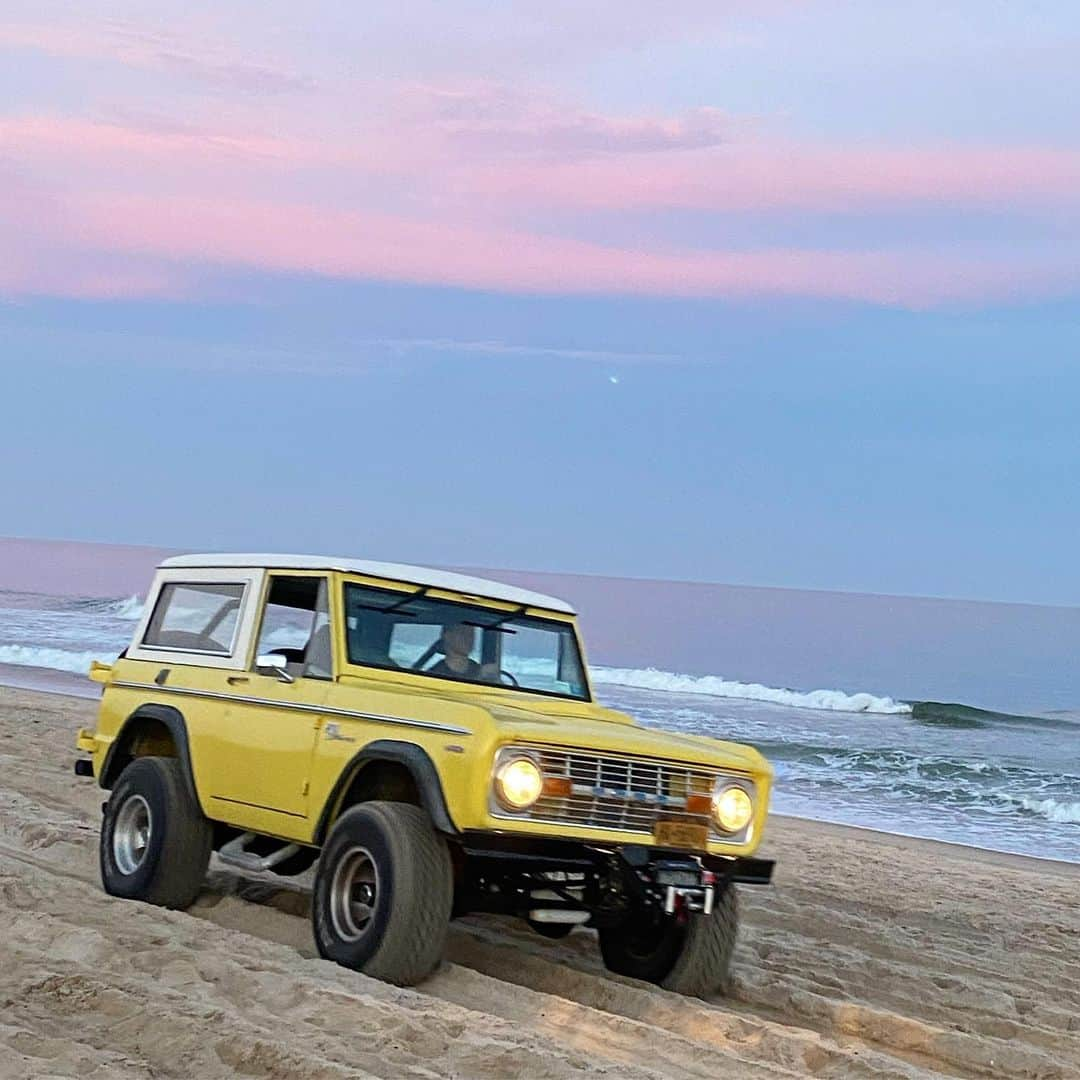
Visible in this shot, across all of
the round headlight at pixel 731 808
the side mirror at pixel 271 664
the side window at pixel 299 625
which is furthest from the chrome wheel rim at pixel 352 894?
the round headlight at pixel 731 808

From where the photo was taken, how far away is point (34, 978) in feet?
20.3

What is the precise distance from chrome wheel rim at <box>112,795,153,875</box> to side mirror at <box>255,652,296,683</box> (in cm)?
102

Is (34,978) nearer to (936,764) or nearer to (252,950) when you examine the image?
(252,950)

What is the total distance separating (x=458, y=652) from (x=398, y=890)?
171 cm

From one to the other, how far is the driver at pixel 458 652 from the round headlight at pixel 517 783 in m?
1.45

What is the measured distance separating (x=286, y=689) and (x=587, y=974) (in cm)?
186

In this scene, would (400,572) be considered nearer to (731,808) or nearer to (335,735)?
(335,735)

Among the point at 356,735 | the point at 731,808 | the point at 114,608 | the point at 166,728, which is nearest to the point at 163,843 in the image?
the point at 166,728

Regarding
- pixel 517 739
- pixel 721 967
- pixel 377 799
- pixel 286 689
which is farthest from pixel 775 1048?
pixel 286 689

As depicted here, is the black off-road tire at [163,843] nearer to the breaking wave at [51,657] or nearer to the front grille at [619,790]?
the front grille at [619,790]

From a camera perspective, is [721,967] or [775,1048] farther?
[721,967]

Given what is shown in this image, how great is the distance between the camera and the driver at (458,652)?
25.6ft

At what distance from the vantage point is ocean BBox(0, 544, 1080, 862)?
19797mm

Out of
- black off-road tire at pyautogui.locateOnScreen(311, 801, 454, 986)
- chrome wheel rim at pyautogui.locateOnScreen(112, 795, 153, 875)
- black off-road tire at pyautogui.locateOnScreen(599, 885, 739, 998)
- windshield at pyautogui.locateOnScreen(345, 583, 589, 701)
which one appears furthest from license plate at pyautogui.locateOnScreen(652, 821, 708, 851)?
chrome wheel rim at pyautogui.locateOnScreen(112, 795, 153, 875)
